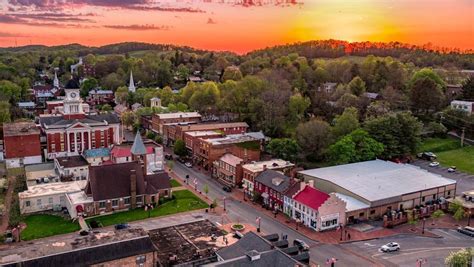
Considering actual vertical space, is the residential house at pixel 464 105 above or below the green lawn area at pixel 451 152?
above

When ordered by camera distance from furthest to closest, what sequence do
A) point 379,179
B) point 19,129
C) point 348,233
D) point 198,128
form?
point 198,128 < point 19,129 < point 379,179 < point 348,233

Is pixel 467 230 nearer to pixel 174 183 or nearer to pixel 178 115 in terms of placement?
pixel 174 183

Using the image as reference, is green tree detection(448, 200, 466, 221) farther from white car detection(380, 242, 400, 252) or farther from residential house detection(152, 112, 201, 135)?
residential house detection(152, 112, 201, 135)

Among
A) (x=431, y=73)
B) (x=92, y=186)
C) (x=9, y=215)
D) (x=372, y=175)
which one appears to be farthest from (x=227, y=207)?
(x=431, y=73)

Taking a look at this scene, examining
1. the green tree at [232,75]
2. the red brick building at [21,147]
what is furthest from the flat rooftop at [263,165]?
the green tree at [232,75]

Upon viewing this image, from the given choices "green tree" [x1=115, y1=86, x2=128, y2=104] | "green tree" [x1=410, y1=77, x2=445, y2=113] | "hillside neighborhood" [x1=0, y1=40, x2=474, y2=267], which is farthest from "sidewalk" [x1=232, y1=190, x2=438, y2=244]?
"green tree" [x1=115, y1=86, x2=128, y2=104]

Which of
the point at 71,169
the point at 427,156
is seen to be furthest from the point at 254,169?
the point at 427,156

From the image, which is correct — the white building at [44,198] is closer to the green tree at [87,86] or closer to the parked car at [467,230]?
the parked car at [467,230]
